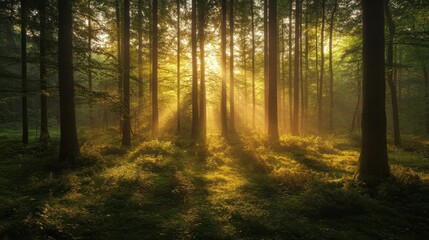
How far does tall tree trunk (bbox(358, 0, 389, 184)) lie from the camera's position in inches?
358

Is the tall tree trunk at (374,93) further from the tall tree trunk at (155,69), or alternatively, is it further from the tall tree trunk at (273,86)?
the tall tree trunk at (155,69)

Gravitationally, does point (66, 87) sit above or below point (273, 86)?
below

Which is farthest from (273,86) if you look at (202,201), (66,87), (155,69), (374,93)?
(66,87)

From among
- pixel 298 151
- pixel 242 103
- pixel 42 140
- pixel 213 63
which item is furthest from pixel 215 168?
pixel 242 103

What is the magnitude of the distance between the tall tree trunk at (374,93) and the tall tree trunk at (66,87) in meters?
11.2

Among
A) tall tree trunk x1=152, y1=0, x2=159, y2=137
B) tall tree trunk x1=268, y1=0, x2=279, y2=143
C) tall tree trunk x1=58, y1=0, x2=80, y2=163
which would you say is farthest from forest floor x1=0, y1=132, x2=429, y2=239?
tall tree trunk x1=152, y1=0, x2=159, y2=137

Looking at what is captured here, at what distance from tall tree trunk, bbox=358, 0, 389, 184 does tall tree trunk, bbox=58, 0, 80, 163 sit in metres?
11.2

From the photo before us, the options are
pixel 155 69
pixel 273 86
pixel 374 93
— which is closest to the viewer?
pixel 374 93

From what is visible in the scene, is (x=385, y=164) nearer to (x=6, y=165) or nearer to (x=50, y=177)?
(x=50, y=177)

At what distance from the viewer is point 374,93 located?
9.21 meters

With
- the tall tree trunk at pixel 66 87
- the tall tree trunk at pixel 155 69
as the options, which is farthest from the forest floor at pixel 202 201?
the tall tree trunk at pixel 155 69

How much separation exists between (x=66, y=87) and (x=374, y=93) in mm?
11764

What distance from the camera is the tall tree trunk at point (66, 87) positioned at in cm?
1203

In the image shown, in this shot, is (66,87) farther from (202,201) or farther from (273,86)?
(273,86)
